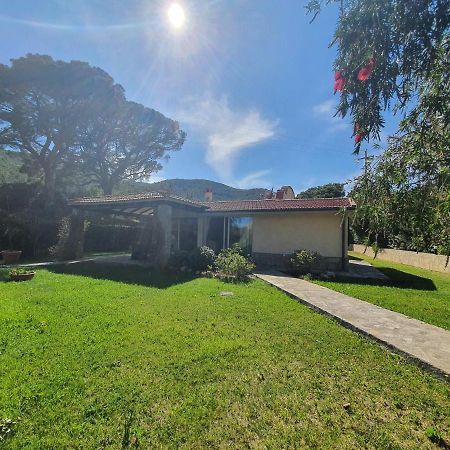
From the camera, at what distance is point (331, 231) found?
1462 cm

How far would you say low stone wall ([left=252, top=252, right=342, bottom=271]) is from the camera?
14567mm

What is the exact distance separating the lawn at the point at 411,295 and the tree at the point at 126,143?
24.9 m

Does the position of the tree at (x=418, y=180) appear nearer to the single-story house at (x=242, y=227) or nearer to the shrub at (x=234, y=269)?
the shrub at (x=234, y=269)

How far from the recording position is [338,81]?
3.29 m

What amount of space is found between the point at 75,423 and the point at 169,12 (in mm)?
6815

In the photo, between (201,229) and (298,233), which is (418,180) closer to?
(298,233)

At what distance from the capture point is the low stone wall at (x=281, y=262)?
14.6 m

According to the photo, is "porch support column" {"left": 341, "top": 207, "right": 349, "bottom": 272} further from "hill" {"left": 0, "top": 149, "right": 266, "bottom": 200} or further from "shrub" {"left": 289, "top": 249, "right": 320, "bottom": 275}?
"hill" {"left": 0, "top": 149, "right": 266, "bottom": 200}

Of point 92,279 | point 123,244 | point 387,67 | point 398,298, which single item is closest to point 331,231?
point 398,298

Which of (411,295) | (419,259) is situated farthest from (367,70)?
(419,259)

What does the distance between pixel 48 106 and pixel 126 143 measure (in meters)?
8.47

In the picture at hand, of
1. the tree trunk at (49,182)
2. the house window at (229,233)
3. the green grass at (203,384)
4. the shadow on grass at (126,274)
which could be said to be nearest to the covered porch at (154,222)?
the house window at (229,233)

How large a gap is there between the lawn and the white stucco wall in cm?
321

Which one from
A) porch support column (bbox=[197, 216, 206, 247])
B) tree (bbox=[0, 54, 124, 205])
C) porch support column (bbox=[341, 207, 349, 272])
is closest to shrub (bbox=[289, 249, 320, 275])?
porch support column (bbox=[341, 207, 349, 272])
